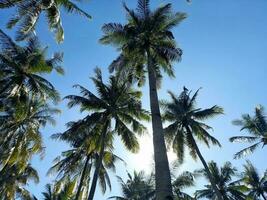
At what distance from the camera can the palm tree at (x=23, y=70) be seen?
67.3 ft

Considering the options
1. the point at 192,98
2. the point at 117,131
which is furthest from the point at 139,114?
the point at 192,98

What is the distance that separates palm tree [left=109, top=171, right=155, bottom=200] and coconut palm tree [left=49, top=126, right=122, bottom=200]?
8.47 meters

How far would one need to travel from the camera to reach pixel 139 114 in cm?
2283

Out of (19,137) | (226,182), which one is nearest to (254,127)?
(226,182)

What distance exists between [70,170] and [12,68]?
8.99 m

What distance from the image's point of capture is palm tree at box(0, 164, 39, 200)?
25.9 meters

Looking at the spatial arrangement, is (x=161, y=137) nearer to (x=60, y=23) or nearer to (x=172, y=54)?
(x=172, y=54)

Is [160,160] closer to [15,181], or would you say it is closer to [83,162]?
[83,162]

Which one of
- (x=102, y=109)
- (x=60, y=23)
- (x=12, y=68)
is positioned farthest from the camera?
(x=102, y=109)

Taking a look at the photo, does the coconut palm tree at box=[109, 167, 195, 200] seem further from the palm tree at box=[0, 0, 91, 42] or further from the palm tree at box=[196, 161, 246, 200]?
the palm tree at box=[0, 0, 91, 42]

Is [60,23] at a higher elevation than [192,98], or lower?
lower

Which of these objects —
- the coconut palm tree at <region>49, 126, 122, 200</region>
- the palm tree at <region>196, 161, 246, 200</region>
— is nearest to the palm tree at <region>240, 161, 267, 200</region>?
the palm tree at <region>196, 161, 246, 200</region>

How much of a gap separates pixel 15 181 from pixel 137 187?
14653mm

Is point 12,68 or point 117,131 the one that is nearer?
point 12,68
